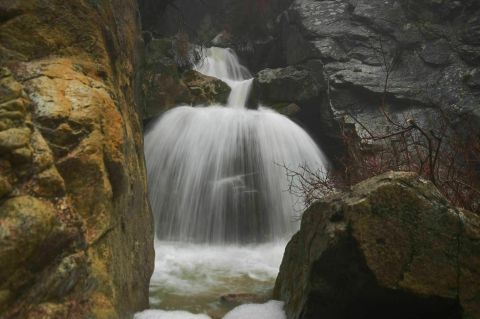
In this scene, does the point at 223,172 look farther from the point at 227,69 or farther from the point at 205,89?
Answer: the point at 227,69

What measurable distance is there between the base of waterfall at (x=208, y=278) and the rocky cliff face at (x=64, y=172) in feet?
2.04

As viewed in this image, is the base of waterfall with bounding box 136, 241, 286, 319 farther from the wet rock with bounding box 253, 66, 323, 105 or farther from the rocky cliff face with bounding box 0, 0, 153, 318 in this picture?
the wet rock with bounding box 253, 66, 323, 105

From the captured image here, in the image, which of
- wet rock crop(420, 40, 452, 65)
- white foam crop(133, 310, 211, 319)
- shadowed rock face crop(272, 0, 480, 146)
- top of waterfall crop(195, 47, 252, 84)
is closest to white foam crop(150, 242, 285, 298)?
white foam crop(133, 310, 211, 319)

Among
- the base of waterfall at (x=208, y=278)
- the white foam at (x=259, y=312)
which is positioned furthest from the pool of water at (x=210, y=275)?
the white foam at (x=259, y=312)

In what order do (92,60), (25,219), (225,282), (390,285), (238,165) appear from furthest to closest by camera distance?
(238,165) < (225,282) < (92,60) < (390,285) < (25,219)

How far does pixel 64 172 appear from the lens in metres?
Result: 2.89

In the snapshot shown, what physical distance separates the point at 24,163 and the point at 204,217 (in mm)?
6037

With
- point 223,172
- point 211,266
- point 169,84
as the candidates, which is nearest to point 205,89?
point 169,84

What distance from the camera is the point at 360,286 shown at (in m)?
3.39

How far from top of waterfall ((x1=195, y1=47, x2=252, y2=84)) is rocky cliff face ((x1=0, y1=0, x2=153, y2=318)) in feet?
37.9

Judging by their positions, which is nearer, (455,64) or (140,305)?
(140,305)

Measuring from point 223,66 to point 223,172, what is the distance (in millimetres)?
8390

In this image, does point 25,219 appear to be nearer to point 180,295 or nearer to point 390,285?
point 390,285

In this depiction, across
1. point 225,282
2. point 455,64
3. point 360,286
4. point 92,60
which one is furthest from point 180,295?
point 455,64
